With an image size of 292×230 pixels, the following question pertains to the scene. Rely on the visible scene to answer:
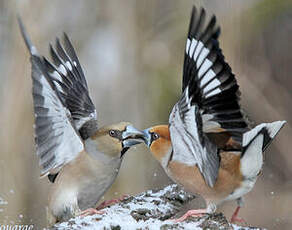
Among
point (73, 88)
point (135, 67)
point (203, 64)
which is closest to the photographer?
point (203, 64)

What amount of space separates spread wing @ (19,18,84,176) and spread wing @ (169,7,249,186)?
52 cm

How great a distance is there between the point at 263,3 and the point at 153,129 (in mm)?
3158

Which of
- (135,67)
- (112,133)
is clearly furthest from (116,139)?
(135,67)

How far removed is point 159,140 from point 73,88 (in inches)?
30.2

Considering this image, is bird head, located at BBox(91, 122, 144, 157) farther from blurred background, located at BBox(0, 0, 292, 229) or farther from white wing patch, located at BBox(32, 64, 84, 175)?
blurred background, located at BBox(0, 0, 292, 229)

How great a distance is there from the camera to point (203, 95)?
2.35 m

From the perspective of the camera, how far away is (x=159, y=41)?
5535 millimetres

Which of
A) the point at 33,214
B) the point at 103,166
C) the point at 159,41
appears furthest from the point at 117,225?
the point at 159,41

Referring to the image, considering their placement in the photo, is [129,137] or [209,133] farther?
[129,137]

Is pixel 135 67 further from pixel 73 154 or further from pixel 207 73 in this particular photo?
pixel 207 73

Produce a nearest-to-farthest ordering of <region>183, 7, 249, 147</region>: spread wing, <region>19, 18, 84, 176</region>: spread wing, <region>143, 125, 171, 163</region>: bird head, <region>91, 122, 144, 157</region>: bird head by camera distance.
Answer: <region>183, 7, 249, 147</region>: spread wing, <region>19, 18, 84, 176</region>: spread wing, <region>143, 125, 171, 163</region>: bird head, <region>91, 122, 144, 157</region>: bird head

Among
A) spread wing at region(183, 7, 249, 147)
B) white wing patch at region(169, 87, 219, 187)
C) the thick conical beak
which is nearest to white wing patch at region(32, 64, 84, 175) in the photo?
the thick conical beak

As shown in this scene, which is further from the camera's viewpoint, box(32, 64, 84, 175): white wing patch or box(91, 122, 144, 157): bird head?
box(91, 122, 144, 157): bird head

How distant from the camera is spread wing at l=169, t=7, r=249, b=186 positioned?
2.28m
